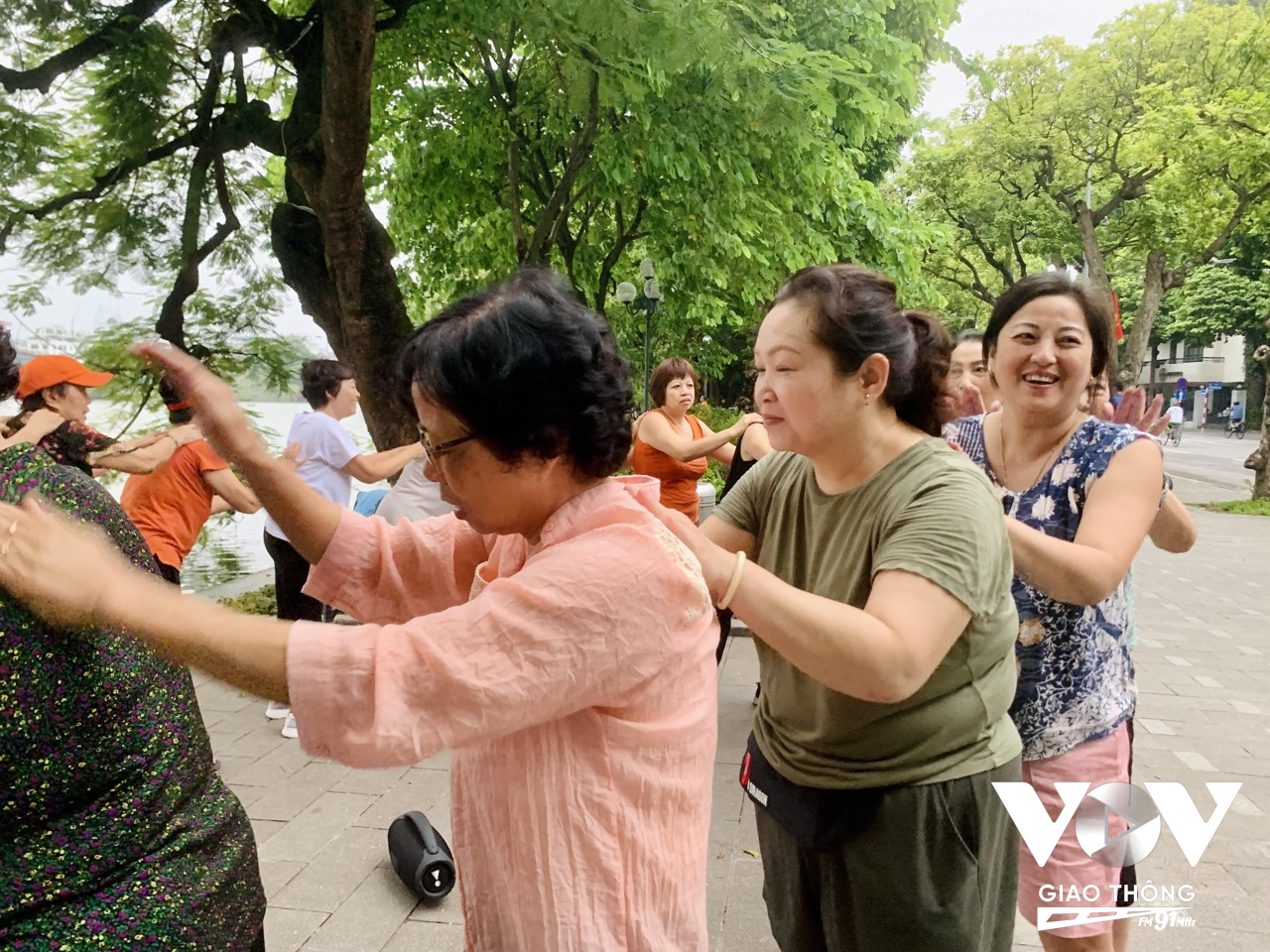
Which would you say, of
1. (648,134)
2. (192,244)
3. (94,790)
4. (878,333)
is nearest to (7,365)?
(94,790)

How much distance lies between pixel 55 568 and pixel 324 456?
384 cm

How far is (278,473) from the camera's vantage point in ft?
4.32

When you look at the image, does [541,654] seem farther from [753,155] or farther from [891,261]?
[891,261]

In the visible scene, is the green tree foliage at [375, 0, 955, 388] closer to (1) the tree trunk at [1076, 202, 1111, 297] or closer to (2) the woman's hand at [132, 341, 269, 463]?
(2) the woman's hand at [132, 341, 269, 463]

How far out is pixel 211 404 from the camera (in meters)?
1.25

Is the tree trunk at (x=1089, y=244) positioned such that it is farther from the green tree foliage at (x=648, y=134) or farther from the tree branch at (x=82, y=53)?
the tree branch at (x=82, y=53)

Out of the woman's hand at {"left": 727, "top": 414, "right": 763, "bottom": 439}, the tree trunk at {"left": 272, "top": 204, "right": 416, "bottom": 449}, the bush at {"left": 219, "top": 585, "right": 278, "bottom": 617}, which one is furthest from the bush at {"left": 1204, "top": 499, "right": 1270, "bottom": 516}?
the bush at {"left": 219, "top": 585, "right": 278, "bottom": 617}

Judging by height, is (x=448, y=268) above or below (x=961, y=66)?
below

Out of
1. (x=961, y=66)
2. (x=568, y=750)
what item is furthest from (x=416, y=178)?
(x=568, y=750)

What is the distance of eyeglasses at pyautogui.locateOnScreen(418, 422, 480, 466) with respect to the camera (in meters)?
1.06

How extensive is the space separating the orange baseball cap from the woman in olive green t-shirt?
3218 mm

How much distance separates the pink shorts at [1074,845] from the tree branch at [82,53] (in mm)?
6571

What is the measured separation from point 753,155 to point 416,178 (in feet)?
13.0

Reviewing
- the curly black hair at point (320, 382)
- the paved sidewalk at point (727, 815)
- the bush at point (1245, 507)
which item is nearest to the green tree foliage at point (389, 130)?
the curly black hair at point (320, 382)
